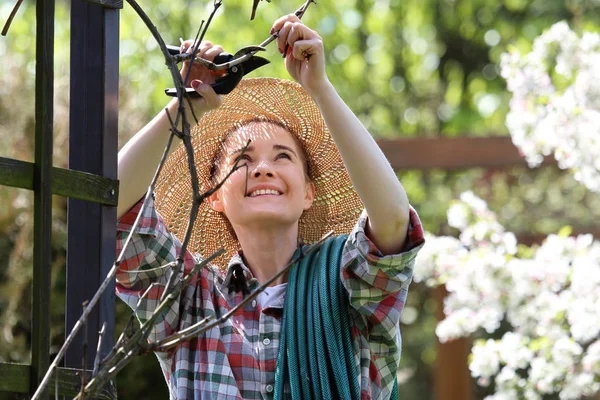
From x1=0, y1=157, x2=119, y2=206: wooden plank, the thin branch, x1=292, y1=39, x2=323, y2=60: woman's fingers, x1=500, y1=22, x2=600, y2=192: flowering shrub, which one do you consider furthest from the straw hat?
x1=500, y1=22, x2=600, y2=192: flowering shrub

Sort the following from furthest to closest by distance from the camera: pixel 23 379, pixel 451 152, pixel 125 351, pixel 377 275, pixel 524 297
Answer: pixel 451 152, pixel 524 297, pixel 377 275, pixel 23 379, pixel 125 351

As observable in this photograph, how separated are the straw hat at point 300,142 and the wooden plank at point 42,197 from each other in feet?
2.91

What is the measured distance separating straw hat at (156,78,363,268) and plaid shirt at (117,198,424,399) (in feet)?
0.80

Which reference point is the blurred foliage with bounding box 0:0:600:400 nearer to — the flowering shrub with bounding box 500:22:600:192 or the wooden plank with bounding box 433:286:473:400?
the wooden plank with bounding box 433:286:473:400

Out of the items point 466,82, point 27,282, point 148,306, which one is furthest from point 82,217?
point 466,82

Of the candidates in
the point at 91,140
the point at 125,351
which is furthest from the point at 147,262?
the point at 125,351

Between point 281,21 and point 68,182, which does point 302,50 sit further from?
point 68,182

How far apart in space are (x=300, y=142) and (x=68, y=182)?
0.90 meters

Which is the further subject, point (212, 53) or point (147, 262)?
point (147, 262)

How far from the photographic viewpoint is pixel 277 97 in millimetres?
2492

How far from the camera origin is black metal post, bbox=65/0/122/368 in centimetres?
171

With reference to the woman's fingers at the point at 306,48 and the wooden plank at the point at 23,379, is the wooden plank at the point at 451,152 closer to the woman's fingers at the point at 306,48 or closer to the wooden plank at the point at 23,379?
the woman's fingers at the point at 306,48

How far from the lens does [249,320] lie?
223cm

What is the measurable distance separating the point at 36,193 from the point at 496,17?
10.7 meters
